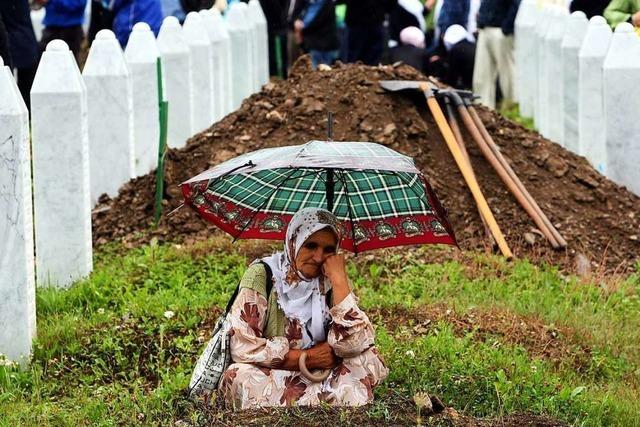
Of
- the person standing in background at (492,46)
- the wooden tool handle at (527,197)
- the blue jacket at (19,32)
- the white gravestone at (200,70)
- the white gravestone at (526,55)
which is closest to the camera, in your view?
the wooden tool handle at (527,197)

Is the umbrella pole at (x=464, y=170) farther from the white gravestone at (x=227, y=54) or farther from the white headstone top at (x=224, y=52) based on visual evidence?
the white gravestone at (x=227, y=54)

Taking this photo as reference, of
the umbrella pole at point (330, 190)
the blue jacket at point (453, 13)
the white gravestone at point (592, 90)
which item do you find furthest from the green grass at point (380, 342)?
the blue jacket at point (453, 13)

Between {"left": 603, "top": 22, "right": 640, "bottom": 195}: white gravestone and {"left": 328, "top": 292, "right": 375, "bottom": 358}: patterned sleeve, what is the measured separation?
5420mm

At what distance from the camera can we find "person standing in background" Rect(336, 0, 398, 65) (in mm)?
20281

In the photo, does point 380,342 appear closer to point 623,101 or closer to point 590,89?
point 623,101

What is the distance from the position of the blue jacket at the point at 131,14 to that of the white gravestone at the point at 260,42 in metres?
3.71

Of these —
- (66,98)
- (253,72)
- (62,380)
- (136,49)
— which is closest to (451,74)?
(253,72)

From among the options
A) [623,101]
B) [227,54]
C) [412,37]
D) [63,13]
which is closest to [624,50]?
[623,101]

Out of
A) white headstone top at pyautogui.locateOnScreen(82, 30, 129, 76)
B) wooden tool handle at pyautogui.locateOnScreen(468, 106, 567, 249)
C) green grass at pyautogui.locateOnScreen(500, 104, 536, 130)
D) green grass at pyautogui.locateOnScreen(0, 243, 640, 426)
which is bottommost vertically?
green grass at pyautogui.locateOnScreen(500, 104, 536, 130)

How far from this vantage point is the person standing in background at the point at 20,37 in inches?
546

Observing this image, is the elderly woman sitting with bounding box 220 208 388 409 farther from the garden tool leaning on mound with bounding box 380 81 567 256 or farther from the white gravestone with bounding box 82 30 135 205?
the white gravestone with bounding box 82 30 135 205

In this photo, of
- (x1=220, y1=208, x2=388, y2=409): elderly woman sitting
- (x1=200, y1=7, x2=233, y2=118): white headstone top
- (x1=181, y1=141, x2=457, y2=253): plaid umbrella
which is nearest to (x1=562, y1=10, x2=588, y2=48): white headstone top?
(x1=200, y1=7, x2=233, y2=118): white headstone top

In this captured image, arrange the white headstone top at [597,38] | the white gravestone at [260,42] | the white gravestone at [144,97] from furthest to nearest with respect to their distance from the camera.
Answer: the white gravestone at [260,42] < the white headstone top at [597,38] < the white gravestone at [144,97]

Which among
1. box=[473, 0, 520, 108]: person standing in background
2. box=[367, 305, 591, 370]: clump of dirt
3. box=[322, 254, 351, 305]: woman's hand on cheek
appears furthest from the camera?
box=[473, 0, 520, 108]: person standing in background
